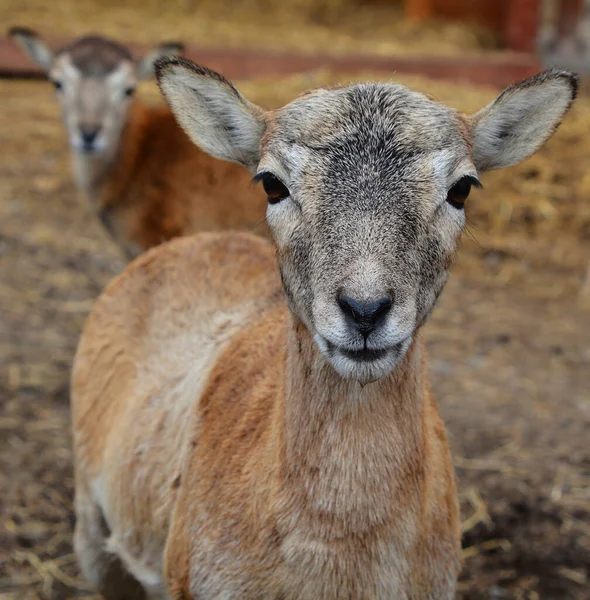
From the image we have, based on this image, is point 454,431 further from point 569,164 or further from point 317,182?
point 569,164

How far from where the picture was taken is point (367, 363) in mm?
3127

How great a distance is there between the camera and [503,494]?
20.8 feet

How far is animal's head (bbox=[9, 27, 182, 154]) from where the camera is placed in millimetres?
9133

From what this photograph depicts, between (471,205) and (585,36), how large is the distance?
6197 millimetres

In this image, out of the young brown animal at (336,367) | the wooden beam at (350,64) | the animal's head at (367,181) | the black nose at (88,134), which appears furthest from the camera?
the wooden beam at (350,64)

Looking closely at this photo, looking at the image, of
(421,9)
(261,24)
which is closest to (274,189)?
(261,24)

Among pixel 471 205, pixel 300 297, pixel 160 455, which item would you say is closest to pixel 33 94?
pixel 471 205

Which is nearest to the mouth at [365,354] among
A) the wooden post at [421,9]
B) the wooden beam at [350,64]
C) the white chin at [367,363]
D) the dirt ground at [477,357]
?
the white chin at [367,363]

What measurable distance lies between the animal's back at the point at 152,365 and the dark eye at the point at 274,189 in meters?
1.10

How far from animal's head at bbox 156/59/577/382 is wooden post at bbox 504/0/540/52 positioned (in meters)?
12.7

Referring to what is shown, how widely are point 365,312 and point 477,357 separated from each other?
5.70 m

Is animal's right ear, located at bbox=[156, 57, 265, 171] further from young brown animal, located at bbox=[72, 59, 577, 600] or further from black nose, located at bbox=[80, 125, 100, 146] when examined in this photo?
black nose, located at bbox=[80, 125, 100, 146]

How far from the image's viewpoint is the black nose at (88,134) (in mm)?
9078

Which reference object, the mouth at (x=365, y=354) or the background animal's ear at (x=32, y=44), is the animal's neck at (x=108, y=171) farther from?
the mouth at (x=365, y=354)
